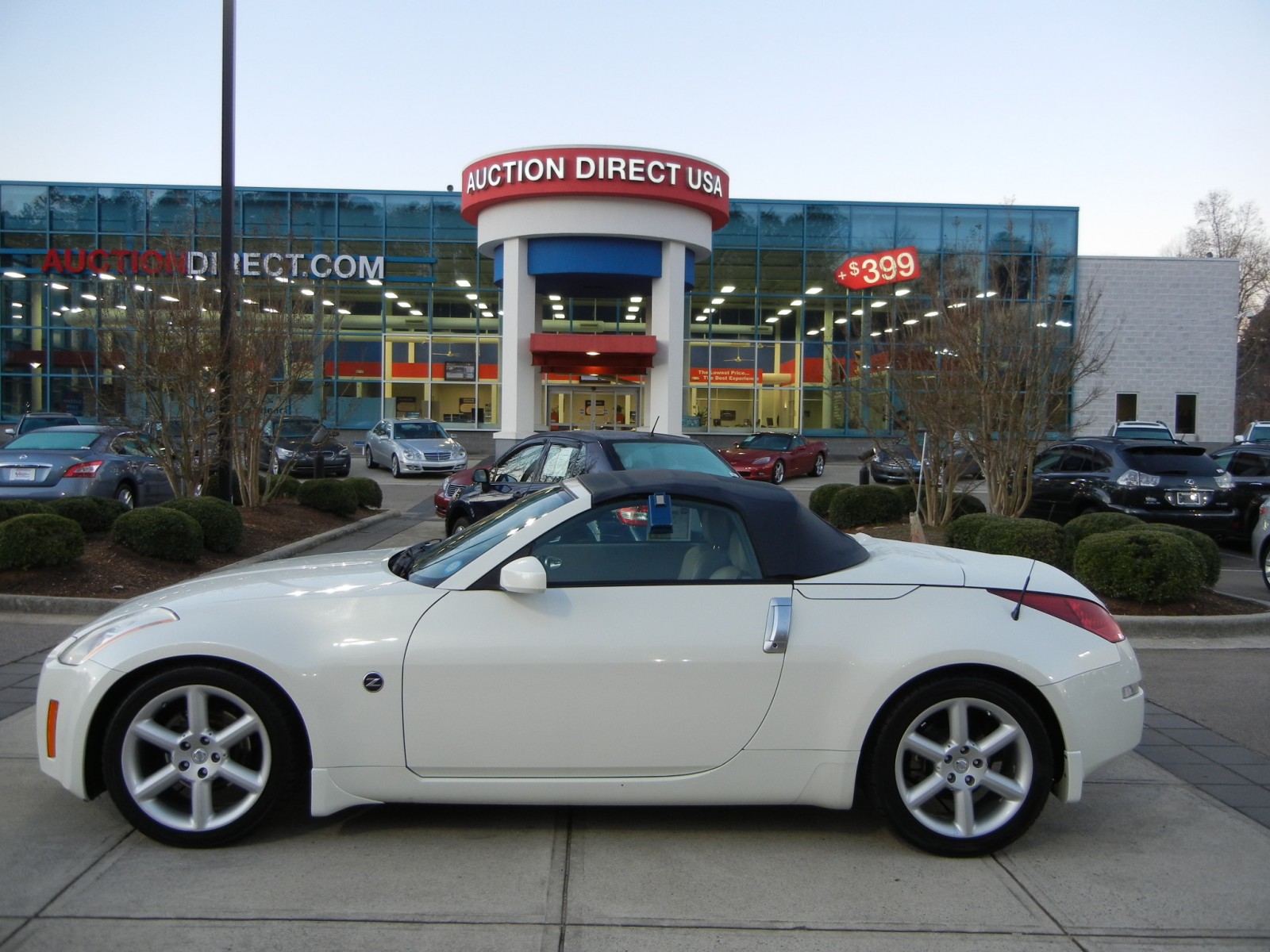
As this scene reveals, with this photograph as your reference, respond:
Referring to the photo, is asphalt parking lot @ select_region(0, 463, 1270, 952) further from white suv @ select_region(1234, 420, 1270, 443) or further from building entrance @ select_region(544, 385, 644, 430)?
building entrance @ select_region(544, 385, 644, 430)

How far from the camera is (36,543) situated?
9.07 m

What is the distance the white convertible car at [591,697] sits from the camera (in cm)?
390

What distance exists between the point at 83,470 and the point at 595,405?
74.4 ft

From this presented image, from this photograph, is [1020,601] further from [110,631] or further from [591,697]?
[110,631]

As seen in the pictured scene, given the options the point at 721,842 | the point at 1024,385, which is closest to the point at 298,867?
the point at 721,842

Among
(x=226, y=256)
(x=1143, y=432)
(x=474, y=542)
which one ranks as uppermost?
(x=226, y=256)

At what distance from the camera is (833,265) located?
127 ft

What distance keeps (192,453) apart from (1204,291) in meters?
38.6

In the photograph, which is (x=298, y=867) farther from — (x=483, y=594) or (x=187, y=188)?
(x=187, y=188)

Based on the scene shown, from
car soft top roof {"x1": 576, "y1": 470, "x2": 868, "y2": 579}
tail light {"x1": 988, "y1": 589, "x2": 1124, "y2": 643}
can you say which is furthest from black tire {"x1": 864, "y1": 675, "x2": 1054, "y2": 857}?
car soft top roof {"x1": 576, "y1": 470, "x2": 868, "y2": 579}

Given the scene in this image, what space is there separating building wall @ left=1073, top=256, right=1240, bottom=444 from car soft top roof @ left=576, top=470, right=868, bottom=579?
126 feet

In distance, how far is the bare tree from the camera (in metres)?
12.4

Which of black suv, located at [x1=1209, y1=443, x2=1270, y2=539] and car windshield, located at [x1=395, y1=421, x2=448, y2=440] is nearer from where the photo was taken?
black suv, located at [x1=1209, y1=443, x2=1270, y2=539]

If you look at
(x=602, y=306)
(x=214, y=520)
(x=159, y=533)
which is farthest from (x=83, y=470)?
(x=602, y=306)
